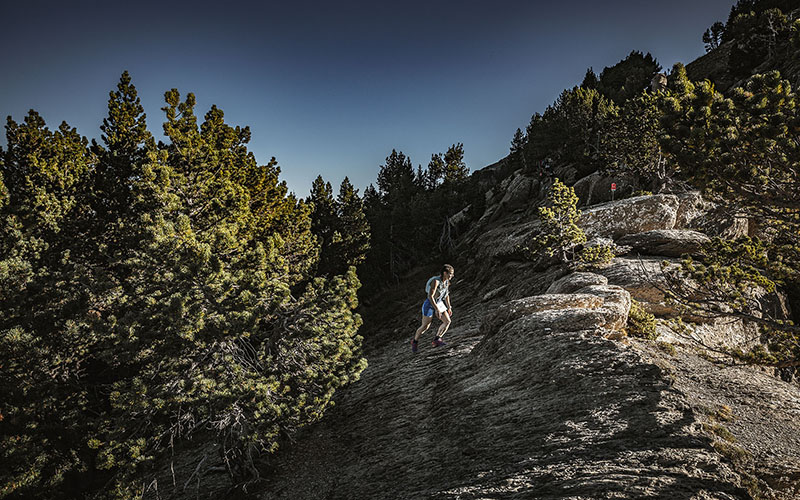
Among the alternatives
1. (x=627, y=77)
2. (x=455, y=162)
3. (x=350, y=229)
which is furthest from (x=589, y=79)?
(x=350, y=229)

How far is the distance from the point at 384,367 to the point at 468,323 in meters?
4.32

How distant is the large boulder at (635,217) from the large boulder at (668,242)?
2137mm

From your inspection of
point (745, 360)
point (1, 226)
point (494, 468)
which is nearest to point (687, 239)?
point (745, 360)

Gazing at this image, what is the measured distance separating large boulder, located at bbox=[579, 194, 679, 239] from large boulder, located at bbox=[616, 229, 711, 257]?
214cm

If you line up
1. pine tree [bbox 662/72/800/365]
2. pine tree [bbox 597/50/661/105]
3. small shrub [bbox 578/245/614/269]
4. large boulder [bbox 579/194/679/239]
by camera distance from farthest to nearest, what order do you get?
pine tree [bbox 597/50/661/105] < large boulder [bbox 579/194/679/239] < small shrub [bbox 578/245/614/269] < pine tree [bbox 662/72/800/365]

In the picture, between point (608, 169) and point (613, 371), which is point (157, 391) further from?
point (608, 169)

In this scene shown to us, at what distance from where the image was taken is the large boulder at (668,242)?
17.1m

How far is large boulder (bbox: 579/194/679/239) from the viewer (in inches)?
819

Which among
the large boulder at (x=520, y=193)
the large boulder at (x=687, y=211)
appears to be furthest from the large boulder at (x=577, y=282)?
the large boulder at (x=520, y=193)

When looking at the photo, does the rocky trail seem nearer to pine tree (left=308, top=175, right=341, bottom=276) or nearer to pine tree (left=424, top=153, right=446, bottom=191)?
pine tree (left=308, top=175, right=341, bottom=276)

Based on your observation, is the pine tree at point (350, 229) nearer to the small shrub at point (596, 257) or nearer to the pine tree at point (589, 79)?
the small shrub at point (596, 257)

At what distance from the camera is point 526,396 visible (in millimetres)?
8570

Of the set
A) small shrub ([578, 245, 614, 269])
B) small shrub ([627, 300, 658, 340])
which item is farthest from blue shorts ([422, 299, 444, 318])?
small shrub ([578, 245, 614, 269])

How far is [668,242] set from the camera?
17656mm
